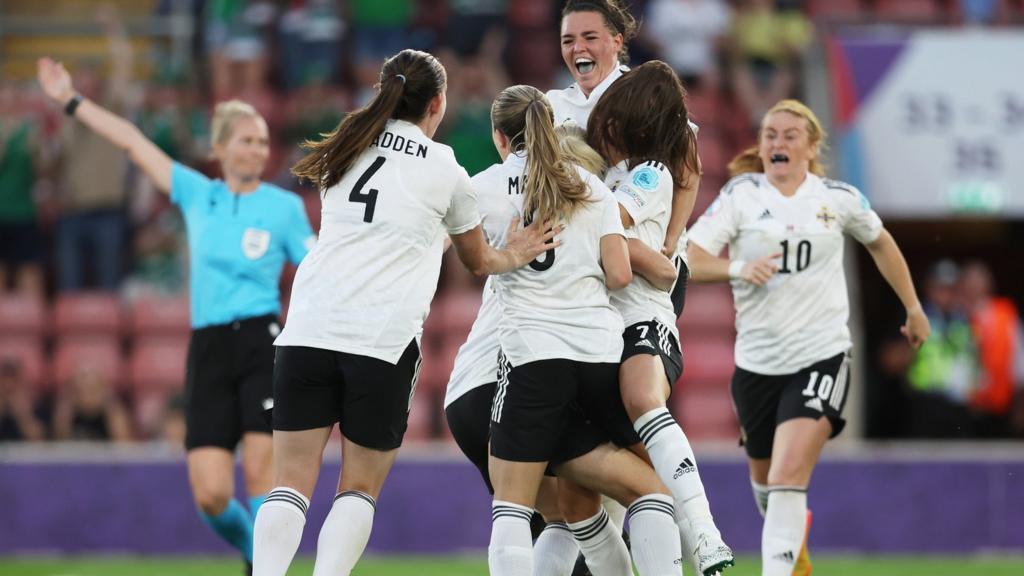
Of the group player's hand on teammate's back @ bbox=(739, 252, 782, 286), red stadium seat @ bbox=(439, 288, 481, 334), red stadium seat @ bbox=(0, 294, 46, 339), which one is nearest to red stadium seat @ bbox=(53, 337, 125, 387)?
red stadium seat @ bbox=(0, 294, 46, 339)

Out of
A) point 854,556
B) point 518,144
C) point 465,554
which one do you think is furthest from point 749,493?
point 518,144

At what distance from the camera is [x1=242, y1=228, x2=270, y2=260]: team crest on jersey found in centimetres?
783

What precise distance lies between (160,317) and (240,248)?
18.6 ft

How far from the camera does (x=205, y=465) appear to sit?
779cm

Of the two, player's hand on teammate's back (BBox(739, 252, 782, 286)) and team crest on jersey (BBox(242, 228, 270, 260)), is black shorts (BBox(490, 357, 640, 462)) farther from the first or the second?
team crest on jersey (BBox(242, 228, 270, 260))

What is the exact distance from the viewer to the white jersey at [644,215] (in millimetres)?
6301

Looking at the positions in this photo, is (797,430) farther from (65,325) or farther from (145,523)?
(65,325)

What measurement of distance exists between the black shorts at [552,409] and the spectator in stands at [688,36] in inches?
331

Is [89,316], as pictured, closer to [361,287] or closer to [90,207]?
[90,207]

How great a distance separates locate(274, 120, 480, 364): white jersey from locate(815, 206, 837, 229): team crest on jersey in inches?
90.7

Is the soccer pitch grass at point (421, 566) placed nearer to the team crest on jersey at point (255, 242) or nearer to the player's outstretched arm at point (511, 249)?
the team crest on jersey at point (255, 242)

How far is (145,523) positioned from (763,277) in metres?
5.64

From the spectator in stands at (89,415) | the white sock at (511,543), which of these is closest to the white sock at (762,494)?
the white sock at (511,543)

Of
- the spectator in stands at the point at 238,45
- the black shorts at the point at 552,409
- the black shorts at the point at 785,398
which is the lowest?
the black shorts at the point at 785,398
